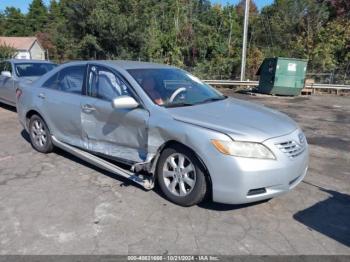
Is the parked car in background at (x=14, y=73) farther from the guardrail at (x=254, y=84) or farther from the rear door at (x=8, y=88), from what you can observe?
the guardrail at (x=254, y=84)

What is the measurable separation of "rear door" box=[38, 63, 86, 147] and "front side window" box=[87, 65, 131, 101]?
0.67 feet

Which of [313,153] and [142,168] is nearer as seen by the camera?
[142,168]

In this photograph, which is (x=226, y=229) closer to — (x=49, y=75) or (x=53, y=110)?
(x=53, y=110)

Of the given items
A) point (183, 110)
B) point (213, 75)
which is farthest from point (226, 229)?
point (213, 75)

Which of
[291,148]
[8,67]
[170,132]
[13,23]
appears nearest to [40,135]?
[170,132]

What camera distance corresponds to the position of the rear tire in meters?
5.93

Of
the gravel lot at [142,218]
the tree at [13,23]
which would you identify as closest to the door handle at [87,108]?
the gravel lot at [142,218]

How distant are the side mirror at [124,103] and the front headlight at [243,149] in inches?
45.2

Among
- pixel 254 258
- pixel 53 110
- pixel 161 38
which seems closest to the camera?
pixel 254 258

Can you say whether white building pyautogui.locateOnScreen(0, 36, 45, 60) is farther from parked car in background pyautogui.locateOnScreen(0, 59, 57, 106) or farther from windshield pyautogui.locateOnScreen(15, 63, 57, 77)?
windshield pyautogui.locateOnScreen(15, 63, 57, 77)

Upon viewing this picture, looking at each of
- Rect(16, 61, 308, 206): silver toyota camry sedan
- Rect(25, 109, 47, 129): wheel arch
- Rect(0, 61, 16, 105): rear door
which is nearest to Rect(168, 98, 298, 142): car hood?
Rect(16, 61, 308, 206): silver toyota camry sedan

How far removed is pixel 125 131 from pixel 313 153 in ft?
12.2

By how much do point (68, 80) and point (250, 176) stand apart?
125 inches

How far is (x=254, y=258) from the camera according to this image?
3244 millimetres
